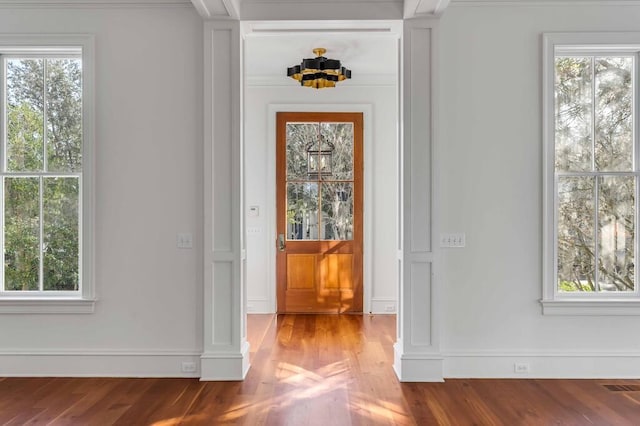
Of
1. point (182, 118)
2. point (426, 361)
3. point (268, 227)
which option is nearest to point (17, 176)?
point (182, 118)

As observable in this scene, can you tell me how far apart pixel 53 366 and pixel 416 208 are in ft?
9.99

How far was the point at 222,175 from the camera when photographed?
137 inches

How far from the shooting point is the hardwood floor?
279cm

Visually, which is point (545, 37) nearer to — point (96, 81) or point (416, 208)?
point (416, 208)

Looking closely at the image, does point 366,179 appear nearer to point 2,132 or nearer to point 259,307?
point 259,307

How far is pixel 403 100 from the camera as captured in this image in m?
3.48

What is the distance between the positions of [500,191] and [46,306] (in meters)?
3.62

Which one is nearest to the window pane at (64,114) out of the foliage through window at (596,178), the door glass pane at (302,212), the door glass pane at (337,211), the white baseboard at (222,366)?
the white baseboard at (222,366)

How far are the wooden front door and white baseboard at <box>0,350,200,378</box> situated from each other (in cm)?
230

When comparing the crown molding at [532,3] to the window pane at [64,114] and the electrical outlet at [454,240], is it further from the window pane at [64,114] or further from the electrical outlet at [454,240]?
the window pane at [64,114]

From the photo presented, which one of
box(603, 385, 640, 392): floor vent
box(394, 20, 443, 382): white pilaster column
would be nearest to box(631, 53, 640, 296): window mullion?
box(603, 385, 640, 392): floor vent

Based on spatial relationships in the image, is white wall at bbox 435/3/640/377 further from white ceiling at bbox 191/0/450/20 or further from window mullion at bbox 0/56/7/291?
window mullion at bbox 0/56/7/291

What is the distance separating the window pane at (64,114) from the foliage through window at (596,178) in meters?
3.85

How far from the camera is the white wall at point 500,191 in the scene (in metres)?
3.52
